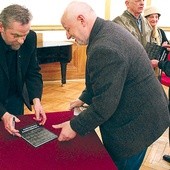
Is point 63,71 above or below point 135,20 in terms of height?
below

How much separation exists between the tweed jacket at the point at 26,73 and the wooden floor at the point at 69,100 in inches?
50.2

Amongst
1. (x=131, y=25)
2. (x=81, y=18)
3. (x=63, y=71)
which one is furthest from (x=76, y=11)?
(x=63, y=71)

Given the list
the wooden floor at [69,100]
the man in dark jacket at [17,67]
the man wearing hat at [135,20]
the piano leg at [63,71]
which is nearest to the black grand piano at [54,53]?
the piano leg at [63,71]

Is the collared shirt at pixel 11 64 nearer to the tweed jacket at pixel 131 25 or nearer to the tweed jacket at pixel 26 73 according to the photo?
the tweed jacket at pixel 26 73

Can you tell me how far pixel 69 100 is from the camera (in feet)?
15.4

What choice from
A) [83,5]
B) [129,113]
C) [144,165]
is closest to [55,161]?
[129,113]

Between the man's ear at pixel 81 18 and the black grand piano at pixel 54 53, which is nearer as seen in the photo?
the man's ear at pixel 81 18

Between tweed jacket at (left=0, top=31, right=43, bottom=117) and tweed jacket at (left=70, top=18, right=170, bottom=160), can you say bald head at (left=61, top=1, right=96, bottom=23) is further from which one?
tweed jacket at (left=0, top=31, right=43, bottom=117)

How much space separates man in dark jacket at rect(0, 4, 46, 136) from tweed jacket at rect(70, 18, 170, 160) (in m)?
0.46

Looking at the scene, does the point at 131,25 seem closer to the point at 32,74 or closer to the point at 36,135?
the point at 32,74

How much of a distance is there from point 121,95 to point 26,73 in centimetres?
96

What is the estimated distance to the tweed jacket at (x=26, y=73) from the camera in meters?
1.98

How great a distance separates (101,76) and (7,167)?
1.86ft

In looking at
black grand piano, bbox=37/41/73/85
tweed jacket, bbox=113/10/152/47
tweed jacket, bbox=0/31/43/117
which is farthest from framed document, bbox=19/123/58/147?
black grand piano, bbox=37/41/73/85
